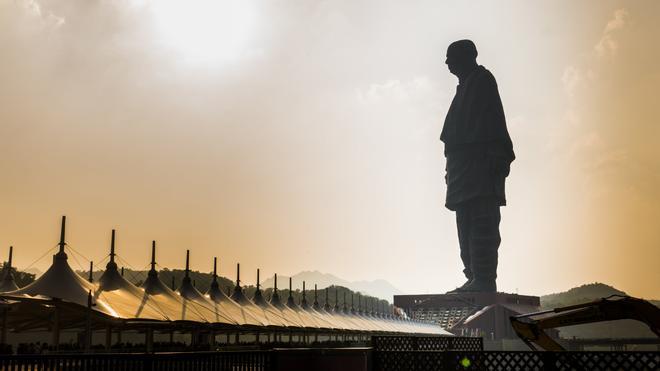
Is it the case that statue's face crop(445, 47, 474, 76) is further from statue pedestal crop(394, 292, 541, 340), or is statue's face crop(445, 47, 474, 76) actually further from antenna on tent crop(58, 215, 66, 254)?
antenna on tent crop(58, 215, 66, 254)

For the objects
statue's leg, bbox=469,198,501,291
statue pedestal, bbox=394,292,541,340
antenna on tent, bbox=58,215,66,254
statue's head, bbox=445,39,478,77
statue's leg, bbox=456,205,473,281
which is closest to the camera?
antenna on tent, bbox=58,215,66,254

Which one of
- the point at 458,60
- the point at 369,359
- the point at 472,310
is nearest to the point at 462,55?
the point at 458,60

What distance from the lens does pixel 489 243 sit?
458ft

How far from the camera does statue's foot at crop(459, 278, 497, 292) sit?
137125mm

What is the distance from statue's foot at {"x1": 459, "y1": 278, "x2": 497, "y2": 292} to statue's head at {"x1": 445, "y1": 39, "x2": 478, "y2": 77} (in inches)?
1643

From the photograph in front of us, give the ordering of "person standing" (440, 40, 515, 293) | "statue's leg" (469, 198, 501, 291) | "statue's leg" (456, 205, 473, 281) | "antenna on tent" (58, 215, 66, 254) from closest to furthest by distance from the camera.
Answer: "antenna on tent" (58, 215, 66, 254)
"statue's leg" (469, 198, 501, 291)
"person standing" (440, 40, 515, 293)
"statue's leg" (456, 205, 473, 281)

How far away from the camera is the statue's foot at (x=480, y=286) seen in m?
137

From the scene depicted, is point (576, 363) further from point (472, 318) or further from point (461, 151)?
point (461, 151)

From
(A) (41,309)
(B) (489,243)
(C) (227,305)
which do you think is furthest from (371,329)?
(B) (489,243)

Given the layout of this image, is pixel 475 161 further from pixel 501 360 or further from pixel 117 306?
pixel 501 360

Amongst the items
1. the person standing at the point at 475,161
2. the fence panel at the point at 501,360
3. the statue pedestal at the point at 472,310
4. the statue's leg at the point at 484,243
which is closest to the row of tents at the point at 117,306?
the fence panel at the point at 501,360

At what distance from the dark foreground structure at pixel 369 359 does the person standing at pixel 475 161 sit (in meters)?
117

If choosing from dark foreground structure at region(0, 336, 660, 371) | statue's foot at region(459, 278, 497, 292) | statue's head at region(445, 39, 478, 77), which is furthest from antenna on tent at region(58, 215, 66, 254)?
statue's head at region(445, 39, 478, 77)

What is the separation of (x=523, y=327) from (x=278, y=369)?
32.3ft
